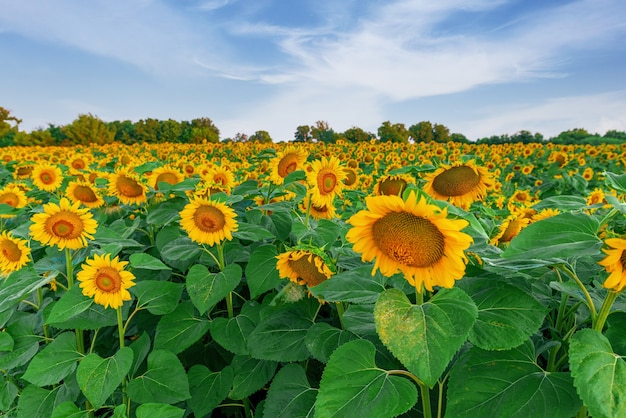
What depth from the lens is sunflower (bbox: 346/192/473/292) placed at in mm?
1160

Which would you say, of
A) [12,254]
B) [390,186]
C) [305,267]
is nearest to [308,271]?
[305,267]

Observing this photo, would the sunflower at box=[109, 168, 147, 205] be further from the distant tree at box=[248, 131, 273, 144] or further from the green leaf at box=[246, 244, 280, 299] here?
the distant tree at box=[248, 131, 273, 144]

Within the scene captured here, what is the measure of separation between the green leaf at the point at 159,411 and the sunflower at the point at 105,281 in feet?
1.71

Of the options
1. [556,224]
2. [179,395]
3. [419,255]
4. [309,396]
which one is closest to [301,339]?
[309,396]

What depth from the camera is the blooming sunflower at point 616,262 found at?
1.01 metres

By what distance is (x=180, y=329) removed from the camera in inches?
78.7

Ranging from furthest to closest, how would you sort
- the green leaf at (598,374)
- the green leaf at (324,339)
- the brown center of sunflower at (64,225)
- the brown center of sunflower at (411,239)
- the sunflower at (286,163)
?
the sunflower at (286,163), the brown center of sunflower at (64,225), the green leaf at (324,339), the brown center of sunflower at (411,239), the green leaf at (598,374)

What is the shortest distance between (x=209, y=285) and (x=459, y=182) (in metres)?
1.45

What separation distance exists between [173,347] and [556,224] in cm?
155

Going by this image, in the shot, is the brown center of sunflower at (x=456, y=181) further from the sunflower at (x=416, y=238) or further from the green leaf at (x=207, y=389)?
the green leaf at (x=207, y=389)

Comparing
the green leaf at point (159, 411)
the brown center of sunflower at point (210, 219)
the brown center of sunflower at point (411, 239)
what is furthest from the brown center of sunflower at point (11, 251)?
the brown center of sunflower at point (411, 239)

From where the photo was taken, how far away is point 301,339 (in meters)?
1.70

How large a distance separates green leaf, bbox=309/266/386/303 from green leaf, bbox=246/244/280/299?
0.49 m

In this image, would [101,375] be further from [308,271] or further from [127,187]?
[127,187]
